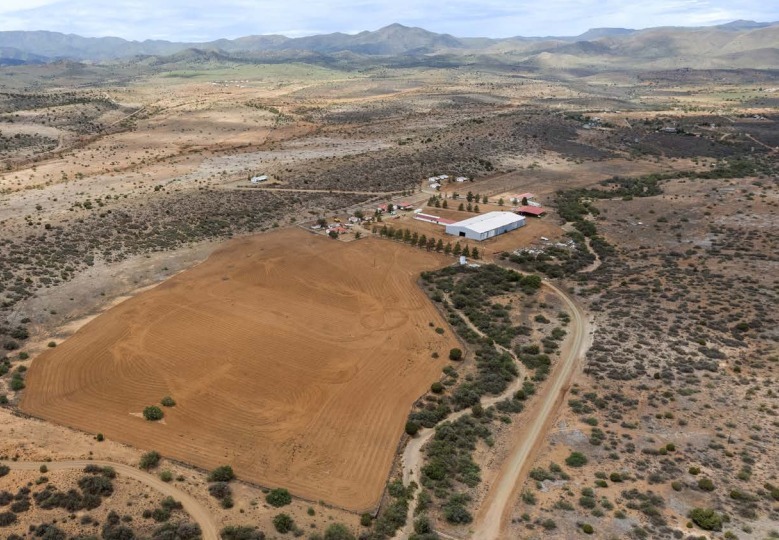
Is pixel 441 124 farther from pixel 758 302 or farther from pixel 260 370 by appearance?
pixel 260 370

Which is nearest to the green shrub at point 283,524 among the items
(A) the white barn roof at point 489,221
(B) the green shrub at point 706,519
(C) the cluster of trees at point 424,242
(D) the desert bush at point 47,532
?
(D) the desert bush at point 47,532

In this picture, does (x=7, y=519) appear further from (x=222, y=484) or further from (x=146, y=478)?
(x=222, y=484)

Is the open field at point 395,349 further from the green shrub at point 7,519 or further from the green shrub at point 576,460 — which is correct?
the green shrub at point 7,519

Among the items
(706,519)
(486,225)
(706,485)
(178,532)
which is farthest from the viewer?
(486,225)

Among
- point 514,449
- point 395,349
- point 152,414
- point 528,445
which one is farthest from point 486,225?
point 152,414

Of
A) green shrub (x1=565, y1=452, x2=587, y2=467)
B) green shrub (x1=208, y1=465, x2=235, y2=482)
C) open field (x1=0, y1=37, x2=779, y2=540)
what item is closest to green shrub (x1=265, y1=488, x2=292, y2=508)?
open field (x1=0, y1=37, x2=779, y2=540)

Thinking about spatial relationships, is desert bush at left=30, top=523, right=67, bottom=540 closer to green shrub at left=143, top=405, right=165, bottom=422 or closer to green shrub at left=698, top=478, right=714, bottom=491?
green shrub at left=143, top=405, right=165, bottom=422

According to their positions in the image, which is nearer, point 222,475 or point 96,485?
point 96,485
